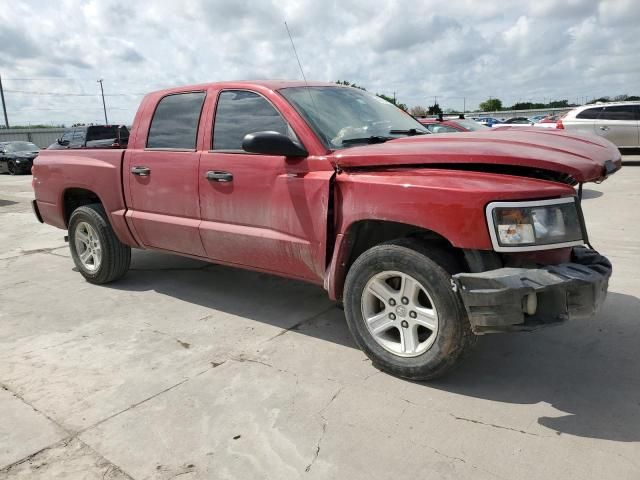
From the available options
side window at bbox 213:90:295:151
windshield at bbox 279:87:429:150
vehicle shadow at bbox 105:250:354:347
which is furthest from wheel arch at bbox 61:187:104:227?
windshield at bbox 279:87:429:150

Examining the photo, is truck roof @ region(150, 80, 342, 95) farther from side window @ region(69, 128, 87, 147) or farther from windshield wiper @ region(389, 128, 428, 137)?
side window @ region(69, 128, 87, 147)

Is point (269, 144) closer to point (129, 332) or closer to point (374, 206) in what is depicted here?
point (374, 206)

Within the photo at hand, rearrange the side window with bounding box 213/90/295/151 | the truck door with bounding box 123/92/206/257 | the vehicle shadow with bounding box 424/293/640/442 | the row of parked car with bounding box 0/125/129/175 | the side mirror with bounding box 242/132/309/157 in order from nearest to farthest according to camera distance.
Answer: the vehicle shadow with bounding box 424/293/640/442, the side mirror with bounding box 242/132/309/157, the side window with bounding box 213/90/295/151, the truck door with bounding box 123/92/206/257, the row of parked car with bounding box 0/125/129/175

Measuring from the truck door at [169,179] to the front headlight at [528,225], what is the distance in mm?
2419

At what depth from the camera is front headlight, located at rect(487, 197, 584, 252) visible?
8.61 feet

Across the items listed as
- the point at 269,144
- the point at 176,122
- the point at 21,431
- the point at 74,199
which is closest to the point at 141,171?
the point at 176,122

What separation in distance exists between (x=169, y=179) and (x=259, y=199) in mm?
1032

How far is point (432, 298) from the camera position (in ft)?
9.52

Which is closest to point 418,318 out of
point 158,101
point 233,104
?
point 233,104

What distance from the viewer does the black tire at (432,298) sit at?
2.84 metres

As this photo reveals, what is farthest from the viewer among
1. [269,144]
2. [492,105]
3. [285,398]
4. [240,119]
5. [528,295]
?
[492,105]

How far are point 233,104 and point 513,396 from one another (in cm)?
283

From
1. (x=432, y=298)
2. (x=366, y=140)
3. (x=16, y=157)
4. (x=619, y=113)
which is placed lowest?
(x=16, y=157)

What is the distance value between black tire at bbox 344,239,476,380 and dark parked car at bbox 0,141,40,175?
22320mm
